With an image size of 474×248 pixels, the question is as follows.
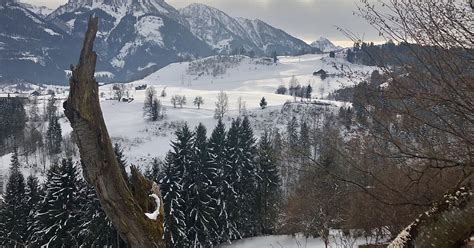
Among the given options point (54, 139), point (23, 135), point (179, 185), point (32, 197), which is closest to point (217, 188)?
point (179, 185)

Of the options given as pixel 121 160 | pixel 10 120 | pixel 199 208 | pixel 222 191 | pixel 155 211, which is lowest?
pixel 10 120

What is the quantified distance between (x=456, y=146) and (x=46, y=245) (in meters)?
24.2

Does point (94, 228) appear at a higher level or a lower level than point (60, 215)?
lower

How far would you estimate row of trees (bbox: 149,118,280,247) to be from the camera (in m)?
27.4

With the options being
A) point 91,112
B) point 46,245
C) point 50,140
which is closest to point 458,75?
point 91,112

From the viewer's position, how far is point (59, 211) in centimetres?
2416

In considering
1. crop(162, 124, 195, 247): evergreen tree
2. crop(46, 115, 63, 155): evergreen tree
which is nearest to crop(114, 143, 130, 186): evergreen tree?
crop(162, 124, 195, 247): evergreen tree

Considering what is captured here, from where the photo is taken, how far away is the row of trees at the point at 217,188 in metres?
27.4

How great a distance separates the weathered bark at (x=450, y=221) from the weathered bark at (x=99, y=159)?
2.41m

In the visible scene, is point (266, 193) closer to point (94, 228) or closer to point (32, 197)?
point (94, 228)

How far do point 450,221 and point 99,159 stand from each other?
2.83 m

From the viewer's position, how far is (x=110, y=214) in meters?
3.80

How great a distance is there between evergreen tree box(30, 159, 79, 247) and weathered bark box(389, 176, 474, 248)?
23.5 metres

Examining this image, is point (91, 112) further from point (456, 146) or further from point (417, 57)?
point (456, 146)
